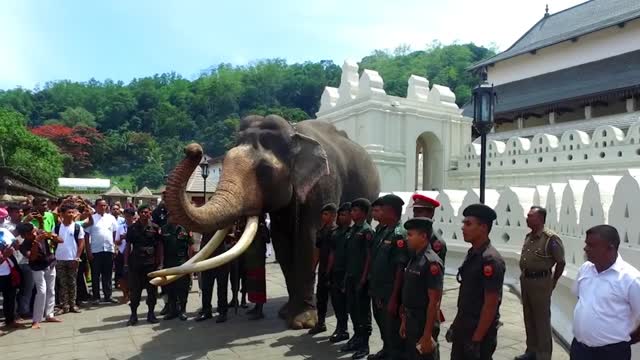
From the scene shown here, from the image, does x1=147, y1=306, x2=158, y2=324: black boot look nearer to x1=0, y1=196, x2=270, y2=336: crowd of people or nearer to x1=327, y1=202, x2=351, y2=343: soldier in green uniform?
x1=0, y1=196, x2=270, y2=336: crowd of people

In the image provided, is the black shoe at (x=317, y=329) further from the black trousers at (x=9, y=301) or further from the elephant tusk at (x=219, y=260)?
the black trousers at (x=9, y=301)

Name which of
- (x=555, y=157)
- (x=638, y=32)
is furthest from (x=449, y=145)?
(x=638, y=32)

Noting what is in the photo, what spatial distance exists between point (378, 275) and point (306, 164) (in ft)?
6.99

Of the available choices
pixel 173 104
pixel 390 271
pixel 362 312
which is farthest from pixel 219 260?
pixel 173 104

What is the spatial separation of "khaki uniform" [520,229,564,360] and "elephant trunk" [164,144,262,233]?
2978 mm

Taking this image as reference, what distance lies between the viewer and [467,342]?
355cm

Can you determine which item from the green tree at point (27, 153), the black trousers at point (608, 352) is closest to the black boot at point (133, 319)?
the black trousers at point (608, 352)

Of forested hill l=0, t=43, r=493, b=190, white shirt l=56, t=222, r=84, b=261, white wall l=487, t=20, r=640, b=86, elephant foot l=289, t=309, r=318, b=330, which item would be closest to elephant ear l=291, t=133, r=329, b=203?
elephant foot l=289, t=309, r=318, b=330

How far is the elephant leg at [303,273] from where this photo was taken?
660 cm

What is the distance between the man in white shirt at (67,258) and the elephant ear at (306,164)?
348cm

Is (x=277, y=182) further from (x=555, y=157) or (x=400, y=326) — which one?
(x=555, y=157)

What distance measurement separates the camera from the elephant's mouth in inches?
196

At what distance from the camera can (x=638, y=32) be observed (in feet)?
78.6

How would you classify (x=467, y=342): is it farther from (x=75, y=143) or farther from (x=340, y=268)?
(x=75, y=143)
